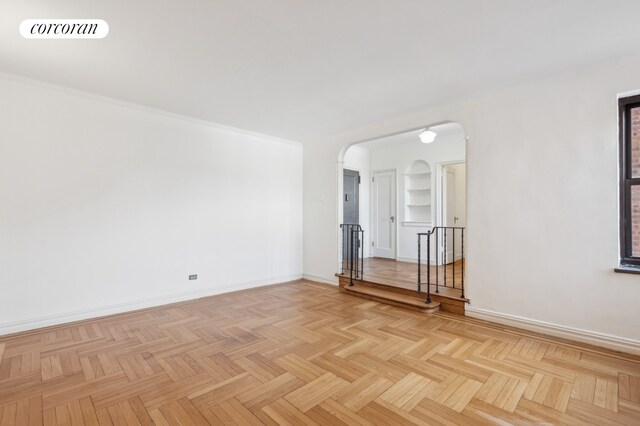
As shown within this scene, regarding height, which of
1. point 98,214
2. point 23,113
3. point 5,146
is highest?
point 23,113

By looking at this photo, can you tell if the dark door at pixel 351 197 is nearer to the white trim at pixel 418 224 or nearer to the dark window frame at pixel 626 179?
the white trim at pixel 418 224

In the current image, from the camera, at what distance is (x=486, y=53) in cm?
262

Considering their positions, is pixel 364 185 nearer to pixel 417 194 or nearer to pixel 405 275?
pixel 417 194

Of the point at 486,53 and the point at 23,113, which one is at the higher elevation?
the point at 486,53

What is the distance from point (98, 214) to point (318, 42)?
121 inches

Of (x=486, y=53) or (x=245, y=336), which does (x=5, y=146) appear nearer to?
(x=245, y=336)

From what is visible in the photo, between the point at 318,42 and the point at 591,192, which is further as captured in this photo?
the point at 591,192

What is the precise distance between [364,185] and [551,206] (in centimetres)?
431

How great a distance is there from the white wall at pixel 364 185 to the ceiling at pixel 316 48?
3.13 metres

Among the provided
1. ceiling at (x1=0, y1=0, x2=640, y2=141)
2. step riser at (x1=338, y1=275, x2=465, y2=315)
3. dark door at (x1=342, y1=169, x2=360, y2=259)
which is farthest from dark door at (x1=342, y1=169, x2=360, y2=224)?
ceiling at (x1=0, y1=0, x2=640, y2=141)

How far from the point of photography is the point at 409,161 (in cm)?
657

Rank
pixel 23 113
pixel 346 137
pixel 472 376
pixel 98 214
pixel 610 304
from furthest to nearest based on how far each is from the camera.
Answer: pixel 346 137, pixel 98 214, pixel 23 113, pixel 610 304, pixel 472 376

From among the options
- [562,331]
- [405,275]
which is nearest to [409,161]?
[405,275]

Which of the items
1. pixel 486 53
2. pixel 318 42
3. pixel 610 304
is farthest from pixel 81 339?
pixel 610 304
